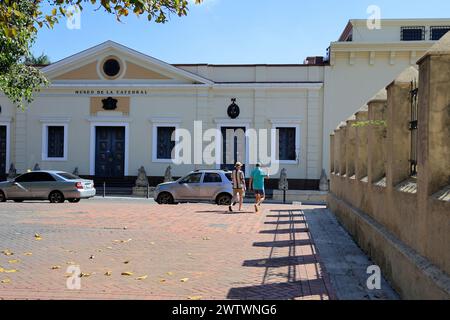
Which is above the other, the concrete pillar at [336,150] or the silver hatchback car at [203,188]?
the concrete pillar at [336,150]

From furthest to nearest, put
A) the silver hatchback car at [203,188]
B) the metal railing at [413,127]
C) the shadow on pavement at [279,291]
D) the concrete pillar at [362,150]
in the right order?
the silver hatchback car at [203,188] → the concrete pillar at [362,150] → the metal railing at [413,127] → the shadow on pavement at [279,291]

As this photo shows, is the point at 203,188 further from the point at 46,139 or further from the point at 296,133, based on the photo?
the point at 46,139

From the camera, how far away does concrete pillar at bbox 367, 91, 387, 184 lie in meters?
10.0

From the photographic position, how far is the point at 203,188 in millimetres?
21750

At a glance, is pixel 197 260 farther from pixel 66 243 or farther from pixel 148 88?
pixel 148 88

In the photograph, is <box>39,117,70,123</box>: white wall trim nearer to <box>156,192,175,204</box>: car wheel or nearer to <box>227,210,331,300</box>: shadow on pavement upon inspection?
<box>156,192,175,204</box>: car wheel

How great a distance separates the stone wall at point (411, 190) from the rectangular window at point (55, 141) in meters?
25.0

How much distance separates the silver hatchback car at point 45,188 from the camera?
74.2 ft

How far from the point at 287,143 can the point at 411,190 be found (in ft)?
81.2

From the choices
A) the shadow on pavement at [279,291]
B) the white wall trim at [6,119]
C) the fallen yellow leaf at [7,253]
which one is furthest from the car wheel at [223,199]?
the white wall trim at [6,119]

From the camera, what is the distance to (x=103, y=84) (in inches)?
1264

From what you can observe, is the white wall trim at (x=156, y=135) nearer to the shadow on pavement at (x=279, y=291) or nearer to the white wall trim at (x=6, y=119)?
the white wall trim at (x=6, y=119)
